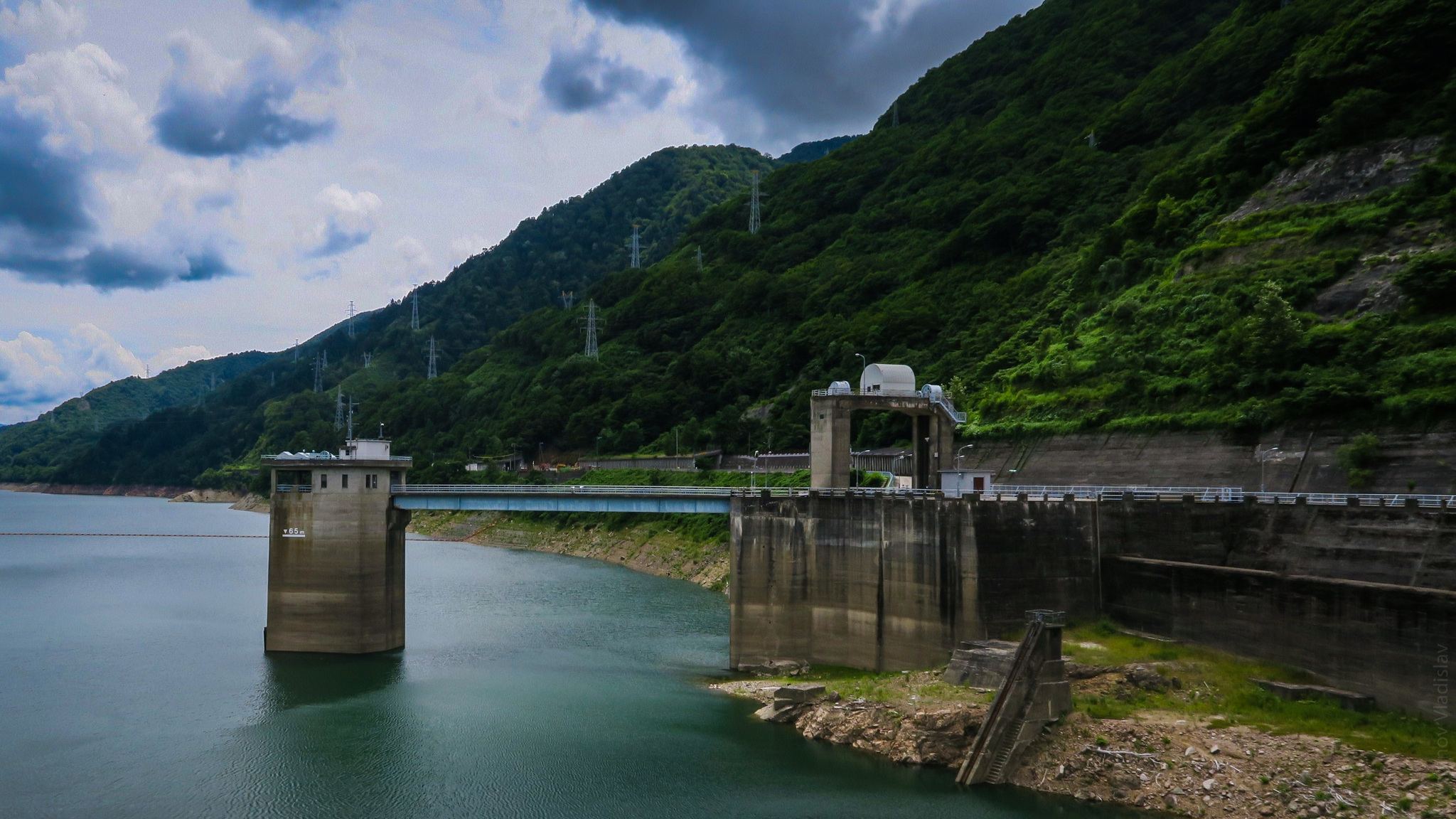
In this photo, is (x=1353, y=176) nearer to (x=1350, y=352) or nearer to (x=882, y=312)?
(x=1350, y=352)

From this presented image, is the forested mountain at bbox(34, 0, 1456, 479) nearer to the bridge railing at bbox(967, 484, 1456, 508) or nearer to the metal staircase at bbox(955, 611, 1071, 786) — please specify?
the bridge railing at bbox(967, 484, 1456, 508)

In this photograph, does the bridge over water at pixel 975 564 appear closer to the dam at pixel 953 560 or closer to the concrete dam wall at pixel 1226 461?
the dam at pixel 953 560

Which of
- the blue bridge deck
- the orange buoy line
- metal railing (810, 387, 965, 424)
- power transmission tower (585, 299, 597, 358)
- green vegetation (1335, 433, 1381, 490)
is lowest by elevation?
the orange buoy line

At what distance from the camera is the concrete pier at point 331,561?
51.0 m

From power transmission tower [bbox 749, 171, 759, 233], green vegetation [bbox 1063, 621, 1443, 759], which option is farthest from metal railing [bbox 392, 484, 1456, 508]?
power transmission tower [bbox 749, 171, 759, 233]

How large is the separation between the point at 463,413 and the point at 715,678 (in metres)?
140

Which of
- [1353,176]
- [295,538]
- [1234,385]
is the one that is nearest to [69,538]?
[295,538]

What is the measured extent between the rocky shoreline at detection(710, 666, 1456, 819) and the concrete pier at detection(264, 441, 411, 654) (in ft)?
83.1

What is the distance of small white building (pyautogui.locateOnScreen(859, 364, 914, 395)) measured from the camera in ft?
175

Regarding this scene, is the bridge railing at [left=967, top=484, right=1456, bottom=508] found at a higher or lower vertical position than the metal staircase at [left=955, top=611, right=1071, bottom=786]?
higher

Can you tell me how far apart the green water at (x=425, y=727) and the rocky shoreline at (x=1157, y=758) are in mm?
995

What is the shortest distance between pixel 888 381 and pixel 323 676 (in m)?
34.7

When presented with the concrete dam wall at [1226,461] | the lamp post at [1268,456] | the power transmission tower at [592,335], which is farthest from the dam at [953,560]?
the power transmission tower at [592,335]

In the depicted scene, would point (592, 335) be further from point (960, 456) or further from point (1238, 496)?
point (1238, 496)
